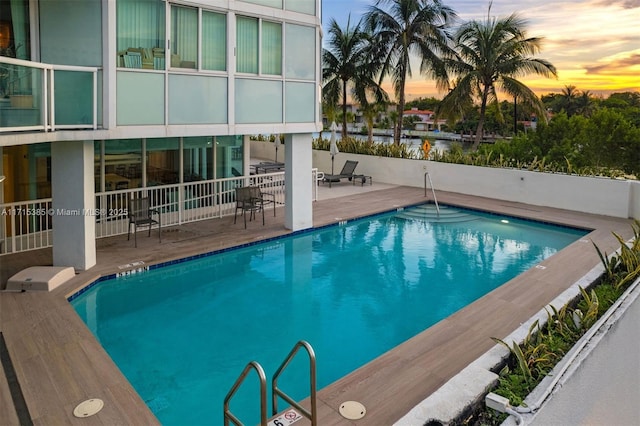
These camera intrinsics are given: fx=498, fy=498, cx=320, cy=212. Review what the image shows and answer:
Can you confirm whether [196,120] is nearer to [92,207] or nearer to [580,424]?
[92,207]

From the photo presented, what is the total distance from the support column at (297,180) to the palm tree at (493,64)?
12.4 m

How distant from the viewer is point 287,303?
8.63m

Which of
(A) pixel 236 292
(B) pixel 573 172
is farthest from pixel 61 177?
(B) pixel 573 172

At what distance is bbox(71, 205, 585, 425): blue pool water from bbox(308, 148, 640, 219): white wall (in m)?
2.22

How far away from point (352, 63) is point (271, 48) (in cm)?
1464

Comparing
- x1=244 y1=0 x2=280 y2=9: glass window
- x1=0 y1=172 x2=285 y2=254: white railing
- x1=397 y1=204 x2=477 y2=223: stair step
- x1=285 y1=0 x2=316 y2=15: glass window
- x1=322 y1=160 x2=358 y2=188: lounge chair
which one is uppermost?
x1=285 y1=0 x2=316 y2=15: glass window

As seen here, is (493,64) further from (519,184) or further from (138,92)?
(138,92)

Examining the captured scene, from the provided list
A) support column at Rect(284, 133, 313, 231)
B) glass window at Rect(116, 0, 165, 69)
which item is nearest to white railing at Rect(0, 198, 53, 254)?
glass window at Rect(116, 0, 165, 69)

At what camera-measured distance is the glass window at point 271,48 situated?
11078 mm

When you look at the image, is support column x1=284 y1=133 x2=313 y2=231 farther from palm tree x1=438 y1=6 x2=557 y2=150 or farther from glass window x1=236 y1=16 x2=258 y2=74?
palm tree x1=438 y1=6 x2=557 y2=150

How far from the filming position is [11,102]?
6918mm

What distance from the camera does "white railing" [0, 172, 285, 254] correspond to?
10030mm

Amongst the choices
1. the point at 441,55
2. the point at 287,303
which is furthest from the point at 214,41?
the point at 441,55

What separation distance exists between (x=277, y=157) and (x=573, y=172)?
1517 cm
